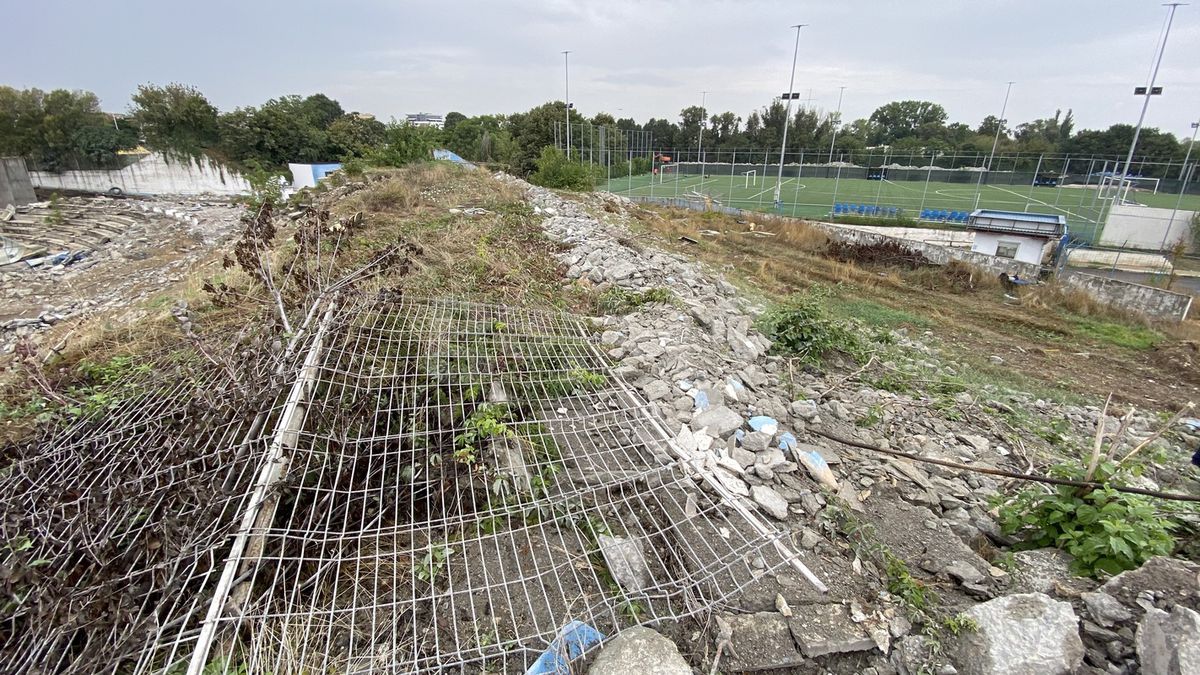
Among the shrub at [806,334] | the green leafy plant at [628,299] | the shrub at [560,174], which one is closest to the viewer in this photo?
the shrub at [806,334]

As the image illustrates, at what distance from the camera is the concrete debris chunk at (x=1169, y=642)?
1.31 meters

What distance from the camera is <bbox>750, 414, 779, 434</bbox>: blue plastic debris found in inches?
111

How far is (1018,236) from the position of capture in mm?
→ 12016

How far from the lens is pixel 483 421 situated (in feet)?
8.26

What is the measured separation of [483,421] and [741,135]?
4453cm

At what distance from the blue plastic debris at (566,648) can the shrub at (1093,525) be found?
199cm

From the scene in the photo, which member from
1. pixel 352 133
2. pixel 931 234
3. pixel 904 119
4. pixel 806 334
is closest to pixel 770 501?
pixel 806 334

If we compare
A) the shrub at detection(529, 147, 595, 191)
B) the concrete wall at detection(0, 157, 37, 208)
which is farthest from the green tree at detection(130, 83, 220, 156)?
the shrub at detection(529, 147, 595, 191)

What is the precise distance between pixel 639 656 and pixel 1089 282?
12.8m

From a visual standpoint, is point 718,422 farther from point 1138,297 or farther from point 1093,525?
point 1138,297

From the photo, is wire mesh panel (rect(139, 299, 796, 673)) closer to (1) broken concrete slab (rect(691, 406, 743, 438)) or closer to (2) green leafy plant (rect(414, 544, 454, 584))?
(2) green leafy plant (rect(414, 544, 454, 584))

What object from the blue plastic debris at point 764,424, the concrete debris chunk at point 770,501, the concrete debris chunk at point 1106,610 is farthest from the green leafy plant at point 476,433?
the concrete debris chunk at point 1106,610

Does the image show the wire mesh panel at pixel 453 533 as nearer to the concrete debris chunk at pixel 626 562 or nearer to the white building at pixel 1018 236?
the concrete debris chunk at pixel 626 562

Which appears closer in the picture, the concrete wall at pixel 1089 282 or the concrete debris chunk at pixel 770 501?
the concrete debris chunk at pixel 770 501
